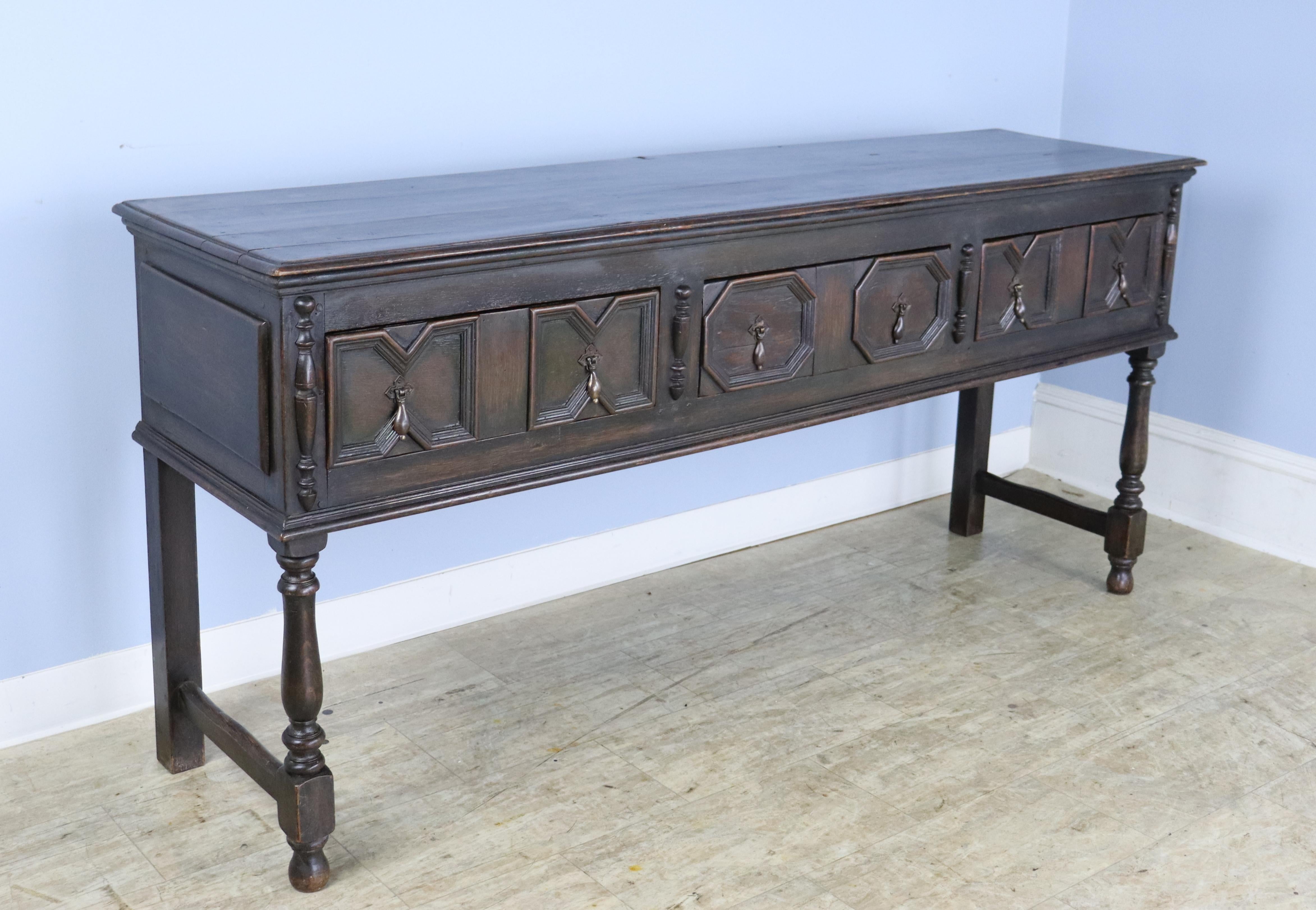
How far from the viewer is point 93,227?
245 centimetres

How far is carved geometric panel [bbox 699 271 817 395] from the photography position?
2.37m

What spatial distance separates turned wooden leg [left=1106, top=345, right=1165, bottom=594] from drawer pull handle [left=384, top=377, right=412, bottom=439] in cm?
188

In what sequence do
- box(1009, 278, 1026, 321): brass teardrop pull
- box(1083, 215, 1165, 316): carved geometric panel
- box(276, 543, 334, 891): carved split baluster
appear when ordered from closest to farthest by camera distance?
1. box(276, 543, 334, 891): carved split baluster
2. box(1009, 278, 1026, 321): brass teardrop pull
3. box(1083, 215, 1165, 316): carved geometric panel

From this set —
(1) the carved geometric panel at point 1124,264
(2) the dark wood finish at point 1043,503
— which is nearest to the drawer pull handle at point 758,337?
(1) the carved geometric panel at point 1124,264

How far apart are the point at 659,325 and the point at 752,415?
298 mm

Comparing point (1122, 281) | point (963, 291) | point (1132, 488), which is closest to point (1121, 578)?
point (1132, 488)

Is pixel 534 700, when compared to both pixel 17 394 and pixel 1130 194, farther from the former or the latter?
pixel 1130 194

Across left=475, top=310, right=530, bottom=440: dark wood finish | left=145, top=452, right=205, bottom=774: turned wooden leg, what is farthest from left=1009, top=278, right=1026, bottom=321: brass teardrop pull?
left=145, top=452, right=205, bottom=774: turned wooden leg

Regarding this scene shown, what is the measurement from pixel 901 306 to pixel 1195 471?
1604mm

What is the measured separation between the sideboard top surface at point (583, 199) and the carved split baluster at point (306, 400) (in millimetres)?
71

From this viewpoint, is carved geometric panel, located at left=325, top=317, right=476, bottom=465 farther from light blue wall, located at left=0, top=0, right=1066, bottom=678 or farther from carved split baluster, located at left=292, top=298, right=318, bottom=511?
light blue wall, located at left=0, top=0, right=1066, bottom=678

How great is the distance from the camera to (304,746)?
7.13ft

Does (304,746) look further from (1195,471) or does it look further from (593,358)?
(1195,471)

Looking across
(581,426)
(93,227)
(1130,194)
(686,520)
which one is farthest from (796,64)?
(93,227)
